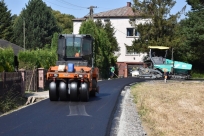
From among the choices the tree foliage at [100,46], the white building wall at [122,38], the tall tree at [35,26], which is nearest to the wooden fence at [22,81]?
the tree foliage at [100,46]

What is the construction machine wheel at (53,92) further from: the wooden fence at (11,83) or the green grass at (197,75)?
the green grass at (197,75)

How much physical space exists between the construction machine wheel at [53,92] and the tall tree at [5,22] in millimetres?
54264

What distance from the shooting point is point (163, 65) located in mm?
43125

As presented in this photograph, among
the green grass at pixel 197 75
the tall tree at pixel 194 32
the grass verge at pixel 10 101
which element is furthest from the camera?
the green grass at pixel 197 75

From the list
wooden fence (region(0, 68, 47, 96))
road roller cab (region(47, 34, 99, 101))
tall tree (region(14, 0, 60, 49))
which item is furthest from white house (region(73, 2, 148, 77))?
road roller cab (region(47, 34, 99, 101))

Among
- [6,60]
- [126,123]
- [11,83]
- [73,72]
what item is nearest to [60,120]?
[126,123]

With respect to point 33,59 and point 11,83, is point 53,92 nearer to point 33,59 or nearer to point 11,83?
point 11,83

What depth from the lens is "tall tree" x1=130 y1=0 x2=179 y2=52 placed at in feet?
170

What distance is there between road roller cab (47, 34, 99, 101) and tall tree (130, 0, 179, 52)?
32694mm

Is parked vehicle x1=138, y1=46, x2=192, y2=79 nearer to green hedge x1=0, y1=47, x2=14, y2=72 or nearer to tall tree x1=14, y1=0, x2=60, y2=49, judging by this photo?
green hedge x1=0, y1=47, x2=14, y2=72

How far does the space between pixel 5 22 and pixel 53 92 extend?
5512cm

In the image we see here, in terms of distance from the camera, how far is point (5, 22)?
7019cm

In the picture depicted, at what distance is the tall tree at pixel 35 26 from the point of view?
71.2 meters

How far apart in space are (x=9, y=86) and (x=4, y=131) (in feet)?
24.3
